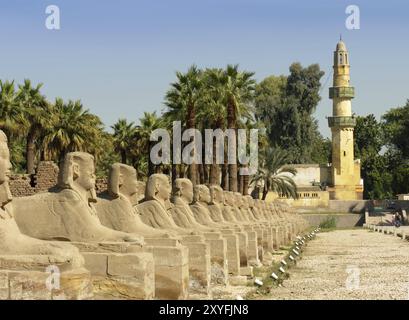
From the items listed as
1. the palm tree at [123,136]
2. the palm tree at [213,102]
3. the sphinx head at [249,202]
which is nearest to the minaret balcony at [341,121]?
the palm tree at [123,136]

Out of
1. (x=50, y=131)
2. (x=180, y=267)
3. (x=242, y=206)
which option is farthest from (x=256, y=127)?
(x=180, y=267)

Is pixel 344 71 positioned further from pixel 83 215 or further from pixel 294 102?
pixel 83 215

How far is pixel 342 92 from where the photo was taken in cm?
9375

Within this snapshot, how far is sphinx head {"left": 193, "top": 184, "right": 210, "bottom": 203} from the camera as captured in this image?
20484 mm

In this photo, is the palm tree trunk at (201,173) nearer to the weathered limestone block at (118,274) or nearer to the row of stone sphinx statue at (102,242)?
the row of stone sphinx statue at (102,242)

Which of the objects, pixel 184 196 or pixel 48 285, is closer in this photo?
pixel 48 285

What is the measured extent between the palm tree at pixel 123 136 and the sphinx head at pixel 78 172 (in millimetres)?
37974

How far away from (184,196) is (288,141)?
260ft

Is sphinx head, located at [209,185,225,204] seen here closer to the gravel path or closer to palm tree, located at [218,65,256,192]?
the gravel path

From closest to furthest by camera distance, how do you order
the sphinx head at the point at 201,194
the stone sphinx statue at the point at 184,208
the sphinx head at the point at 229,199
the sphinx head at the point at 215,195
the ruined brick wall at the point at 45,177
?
the stone sphinx statue at the point at 184,208, the sphinx head at the point at 201,194, the sphinx head at the point at 215,195, the sphinx head at the point at 229,199, the ruined brick wall at the point at 45,177

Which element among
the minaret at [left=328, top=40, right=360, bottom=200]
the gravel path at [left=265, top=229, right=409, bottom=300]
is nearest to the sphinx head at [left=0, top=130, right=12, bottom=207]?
the gravel path at [left=265, top=229, right=409, bottom=300]

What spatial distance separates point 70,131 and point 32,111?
140 inches

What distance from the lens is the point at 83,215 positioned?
11820 mm

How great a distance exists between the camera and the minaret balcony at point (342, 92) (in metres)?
93.8
